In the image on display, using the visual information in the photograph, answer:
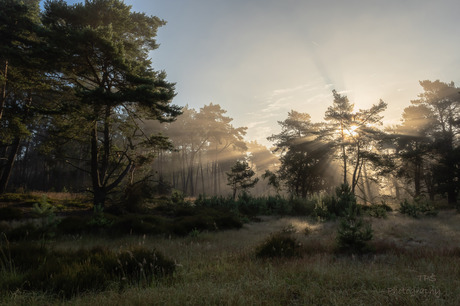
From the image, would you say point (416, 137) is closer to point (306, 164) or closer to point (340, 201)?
point (306, 164)

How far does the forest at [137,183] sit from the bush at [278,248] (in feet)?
0.10

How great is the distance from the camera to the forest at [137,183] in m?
3.57

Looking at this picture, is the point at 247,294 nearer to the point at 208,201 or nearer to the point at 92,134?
the point at 92,134

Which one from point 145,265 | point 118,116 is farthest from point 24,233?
point 118,116

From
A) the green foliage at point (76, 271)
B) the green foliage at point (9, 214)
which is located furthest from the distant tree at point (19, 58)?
the green foliage at point (76, 271)

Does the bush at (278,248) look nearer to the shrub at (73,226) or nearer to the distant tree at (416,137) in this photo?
the shrub at (73,226)

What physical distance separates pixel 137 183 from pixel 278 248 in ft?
38.3

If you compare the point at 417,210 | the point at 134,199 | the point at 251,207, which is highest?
the point at 134,199

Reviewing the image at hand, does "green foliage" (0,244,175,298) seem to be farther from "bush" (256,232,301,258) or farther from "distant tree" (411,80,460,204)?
"distant tree" (411,80,460,204)

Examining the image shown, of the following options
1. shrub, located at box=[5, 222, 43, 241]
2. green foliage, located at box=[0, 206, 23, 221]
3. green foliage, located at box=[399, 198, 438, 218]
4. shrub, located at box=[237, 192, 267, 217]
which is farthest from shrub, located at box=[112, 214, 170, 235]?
green foliage, located at box=[399, 198, 438, 218]

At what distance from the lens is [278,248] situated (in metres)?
5.23

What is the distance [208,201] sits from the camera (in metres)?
18.4

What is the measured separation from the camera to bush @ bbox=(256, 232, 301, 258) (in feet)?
16.6

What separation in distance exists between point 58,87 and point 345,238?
15.9 m
